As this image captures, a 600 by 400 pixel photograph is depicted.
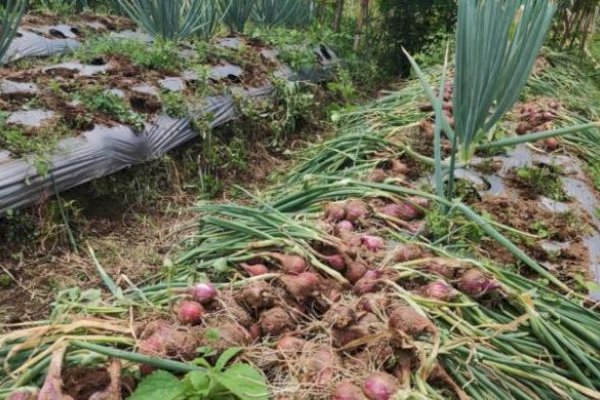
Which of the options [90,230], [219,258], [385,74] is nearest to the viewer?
[219,258]

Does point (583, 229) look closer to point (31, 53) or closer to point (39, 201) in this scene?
point (39, 201)

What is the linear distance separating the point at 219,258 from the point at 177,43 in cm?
308

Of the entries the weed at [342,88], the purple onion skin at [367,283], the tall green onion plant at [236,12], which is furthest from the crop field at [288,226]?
the tall green onion plant at [236,12]

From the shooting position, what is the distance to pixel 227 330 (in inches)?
52.9

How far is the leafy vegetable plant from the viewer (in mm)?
1153

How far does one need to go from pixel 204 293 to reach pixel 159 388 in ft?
1.05

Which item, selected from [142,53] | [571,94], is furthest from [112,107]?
[571,94]

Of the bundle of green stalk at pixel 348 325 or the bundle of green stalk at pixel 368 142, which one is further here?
the bundle of green stalk at pixel 368 142

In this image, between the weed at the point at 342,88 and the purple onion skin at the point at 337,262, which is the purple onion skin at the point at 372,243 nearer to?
the purple onion skin at the point at 337,262

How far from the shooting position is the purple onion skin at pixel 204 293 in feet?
4.73

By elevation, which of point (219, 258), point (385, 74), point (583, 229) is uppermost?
point (219, 258)

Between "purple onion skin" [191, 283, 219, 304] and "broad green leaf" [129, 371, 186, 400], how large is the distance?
0.27 meters

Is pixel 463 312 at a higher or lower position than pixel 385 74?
higher

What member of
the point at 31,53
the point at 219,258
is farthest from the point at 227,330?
the point at 31,53
